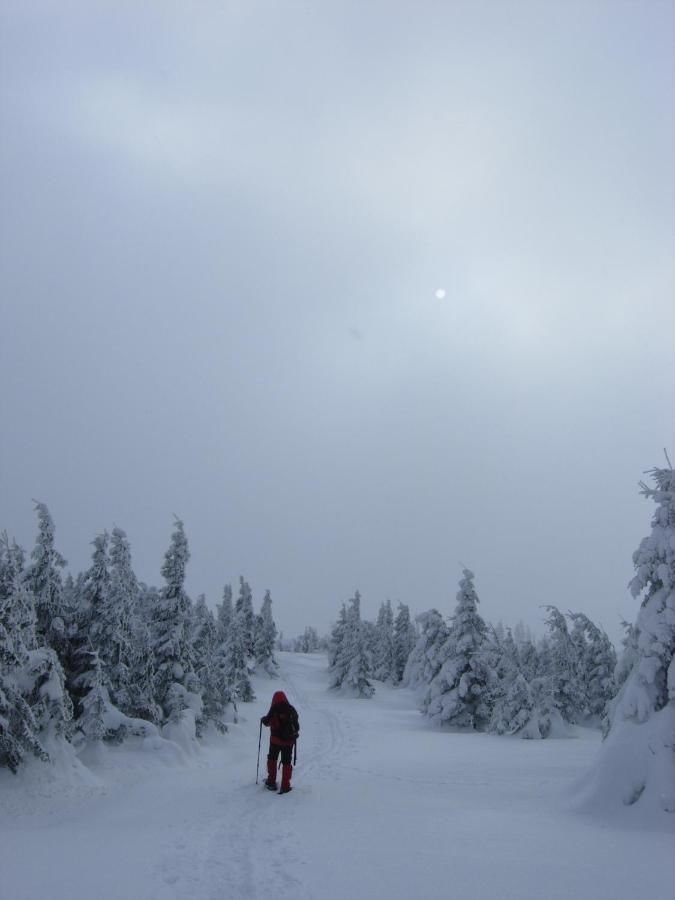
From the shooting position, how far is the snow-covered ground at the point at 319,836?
24.1 feet

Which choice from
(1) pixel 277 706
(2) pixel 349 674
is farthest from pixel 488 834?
(2) pixel 349 674

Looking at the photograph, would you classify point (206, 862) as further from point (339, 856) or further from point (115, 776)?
point (115, 776)

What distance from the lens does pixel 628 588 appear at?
44.7ft

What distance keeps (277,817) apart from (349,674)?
50115mm

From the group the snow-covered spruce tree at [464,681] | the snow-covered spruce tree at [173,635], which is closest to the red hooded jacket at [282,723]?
the snow-covered spruce tree at [173,635]

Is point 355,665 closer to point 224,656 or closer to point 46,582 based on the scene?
point 224,656

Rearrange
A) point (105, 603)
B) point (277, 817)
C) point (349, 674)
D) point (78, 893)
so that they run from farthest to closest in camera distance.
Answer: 1. point (349, 674)
2. point (105, 603)
3. point (277, 817)
4. point (78, 893)

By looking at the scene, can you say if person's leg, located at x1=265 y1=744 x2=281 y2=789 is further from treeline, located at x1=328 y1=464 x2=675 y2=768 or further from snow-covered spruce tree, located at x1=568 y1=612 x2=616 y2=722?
snow-covered spruce tree, located at x1=568 y1=612 x2=616 y2=722

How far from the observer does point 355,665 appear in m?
58.8

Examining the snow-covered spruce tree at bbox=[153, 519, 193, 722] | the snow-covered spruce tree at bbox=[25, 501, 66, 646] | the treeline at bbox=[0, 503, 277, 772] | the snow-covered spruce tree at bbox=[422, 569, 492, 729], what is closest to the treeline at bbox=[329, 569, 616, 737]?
the snow-covered spruce tree at bbox=[422, 569, 492, 729]

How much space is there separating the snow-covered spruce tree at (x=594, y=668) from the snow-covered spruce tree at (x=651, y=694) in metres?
27.1

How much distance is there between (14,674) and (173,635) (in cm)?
924

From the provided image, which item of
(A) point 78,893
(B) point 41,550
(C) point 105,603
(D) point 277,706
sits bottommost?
(A) point 78,893

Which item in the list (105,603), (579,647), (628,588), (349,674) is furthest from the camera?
(349,674)
